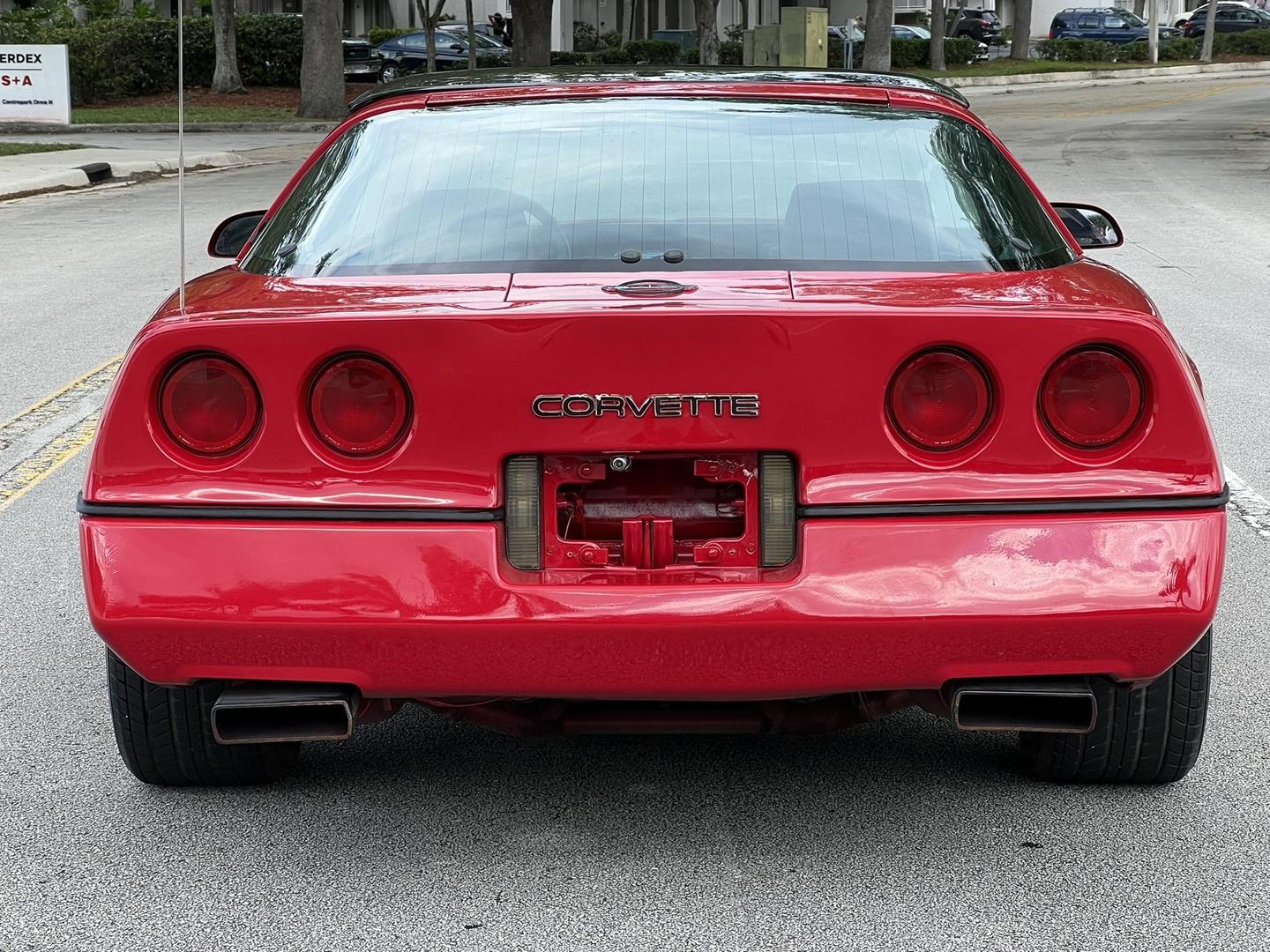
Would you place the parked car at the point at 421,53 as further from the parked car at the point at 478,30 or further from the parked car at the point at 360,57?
the parked car at the point at 478,30

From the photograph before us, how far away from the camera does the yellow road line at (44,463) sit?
21.9 feet

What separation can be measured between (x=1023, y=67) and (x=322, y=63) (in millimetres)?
24665

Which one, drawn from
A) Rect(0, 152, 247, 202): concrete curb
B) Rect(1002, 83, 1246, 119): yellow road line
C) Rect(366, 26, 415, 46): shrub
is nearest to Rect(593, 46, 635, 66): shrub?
Rect(366, 26, 415, 46): shrub

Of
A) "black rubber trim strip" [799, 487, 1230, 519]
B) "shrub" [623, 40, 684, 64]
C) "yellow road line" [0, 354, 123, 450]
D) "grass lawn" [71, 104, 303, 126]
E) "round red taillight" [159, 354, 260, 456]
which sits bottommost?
"yellow road line" [0, 354, 123, 450]

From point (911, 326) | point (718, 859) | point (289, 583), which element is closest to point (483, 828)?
point (718, 859)

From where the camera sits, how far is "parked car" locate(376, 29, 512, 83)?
1884 inches

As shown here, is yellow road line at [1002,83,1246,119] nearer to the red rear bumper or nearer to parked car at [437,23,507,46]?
parked car at [437,23,507,46]

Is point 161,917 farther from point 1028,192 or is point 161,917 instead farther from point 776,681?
point 1028,192

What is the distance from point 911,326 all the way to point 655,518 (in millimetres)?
572

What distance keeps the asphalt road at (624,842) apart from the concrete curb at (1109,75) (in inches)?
1574

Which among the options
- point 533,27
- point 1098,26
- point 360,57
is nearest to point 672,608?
point 533,27

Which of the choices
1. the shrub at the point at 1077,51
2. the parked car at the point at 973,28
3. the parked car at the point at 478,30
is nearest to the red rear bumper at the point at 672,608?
the parked car at the point at 478,30

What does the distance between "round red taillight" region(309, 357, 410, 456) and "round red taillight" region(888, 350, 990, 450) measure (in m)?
0.89

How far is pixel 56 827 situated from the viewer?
139 inches
